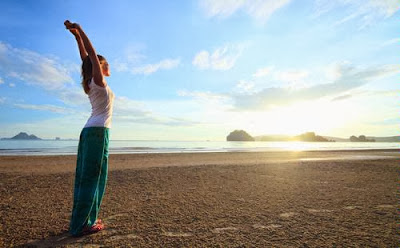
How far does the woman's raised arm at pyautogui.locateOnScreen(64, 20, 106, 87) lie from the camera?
94.6 inches

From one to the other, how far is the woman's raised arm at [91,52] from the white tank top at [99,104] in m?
0.09

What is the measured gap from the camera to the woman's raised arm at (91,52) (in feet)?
7.88

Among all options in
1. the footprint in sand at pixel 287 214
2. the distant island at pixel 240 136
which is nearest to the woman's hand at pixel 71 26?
the footprint in sand at pixel 287 214

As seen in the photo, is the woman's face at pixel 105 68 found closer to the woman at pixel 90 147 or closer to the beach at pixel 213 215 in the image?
the woman at pixel 90 147

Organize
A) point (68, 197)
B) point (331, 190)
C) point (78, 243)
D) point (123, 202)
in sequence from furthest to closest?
point (331, 190) < point (68, 197) < point (123, 202) < point (78, 243)

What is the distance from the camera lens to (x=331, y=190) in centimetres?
539

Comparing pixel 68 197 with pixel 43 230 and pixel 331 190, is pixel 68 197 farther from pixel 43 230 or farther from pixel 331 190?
pixel 331 190

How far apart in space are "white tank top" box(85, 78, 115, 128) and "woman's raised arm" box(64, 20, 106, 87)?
3.4 inches

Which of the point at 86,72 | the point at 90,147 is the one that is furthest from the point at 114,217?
the point at 86,72

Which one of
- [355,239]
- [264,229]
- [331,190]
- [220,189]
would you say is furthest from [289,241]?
[331,190]

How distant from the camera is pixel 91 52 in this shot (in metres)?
2.41

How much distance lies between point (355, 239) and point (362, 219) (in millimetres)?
944

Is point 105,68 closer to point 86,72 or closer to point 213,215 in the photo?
point 86,72

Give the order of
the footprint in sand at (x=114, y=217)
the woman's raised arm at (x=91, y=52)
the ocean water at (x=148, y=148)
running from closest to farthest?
the woman's raised arm at (x=91, y=52), the footprint in sand at (x=114, y=217), the ocean water at (x=148, y=148)
